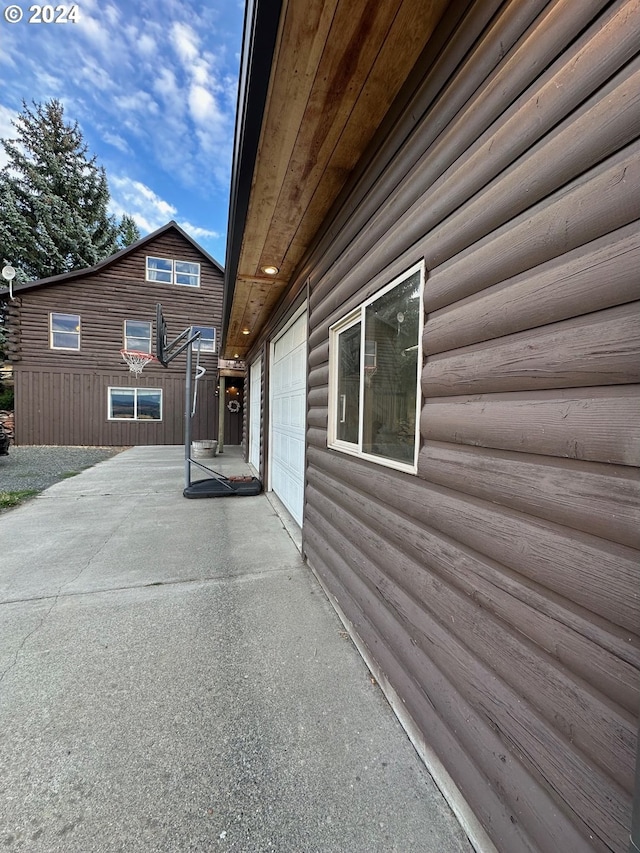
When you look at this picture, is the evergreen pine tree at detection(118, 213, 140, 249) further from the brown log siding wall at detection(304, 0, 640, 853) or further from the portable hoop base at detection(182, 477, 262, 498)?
the brown log siding wall at detection(304, 0, 640, 853)

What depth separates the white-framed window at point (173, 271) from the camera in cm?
1262

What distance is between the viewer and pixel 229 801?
124cm

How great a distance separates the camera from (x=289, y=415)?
453 cm

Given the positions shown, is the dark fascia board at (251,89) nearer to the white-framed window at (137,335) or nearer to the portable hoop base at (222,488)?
the portable hoop base at (222,488)

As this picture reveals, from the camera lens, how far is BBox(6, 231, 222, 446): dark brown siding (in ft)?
37.1

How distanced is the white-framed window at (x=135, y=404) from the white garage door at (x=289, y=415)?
26.6 ft

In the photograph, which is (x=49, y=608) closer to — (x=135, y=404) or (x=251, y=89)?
(x=251, y=89)

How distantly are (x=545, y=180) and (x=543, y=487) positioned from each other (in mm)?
803

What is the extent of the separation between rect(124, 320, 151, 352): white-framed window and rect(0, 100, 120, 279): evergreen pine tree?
10.4 metres

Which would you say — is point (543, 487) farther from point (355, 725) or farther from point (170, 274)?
point (170, 274)

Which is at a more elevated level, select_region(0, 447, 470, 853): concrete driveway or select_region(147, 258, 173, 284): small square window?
select_region(147, 258, 173, 284): small square window

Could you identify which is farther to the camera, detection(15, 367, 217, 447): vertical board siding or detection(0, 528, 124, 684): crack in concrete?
detection(15, 367, 217, 447): vertical board siding

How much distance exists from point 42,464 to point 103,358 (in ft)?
16.1

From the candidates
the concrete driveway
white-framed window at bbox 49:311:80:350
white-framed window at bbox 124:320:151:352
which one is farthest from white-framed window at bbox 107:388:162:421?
the concrete driveway
